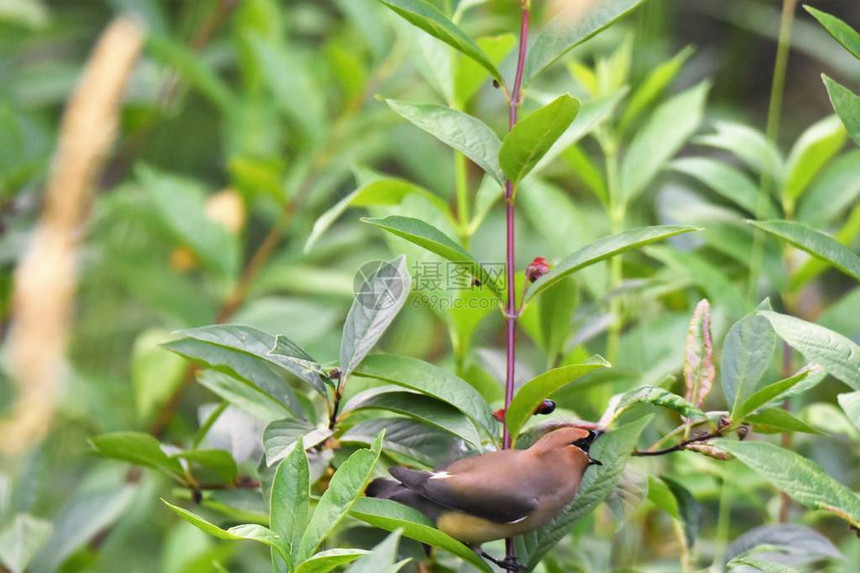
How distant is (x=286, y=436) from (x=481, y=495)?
0.43 ft

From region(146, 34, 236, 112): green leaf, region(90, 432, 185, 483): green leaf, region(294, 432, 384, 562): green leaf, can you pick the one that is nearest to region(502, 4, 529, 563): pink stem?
region(294, 432, 384, 562): green leaf

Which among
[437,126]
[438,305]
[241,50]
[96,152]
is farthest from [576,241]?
[241,50]

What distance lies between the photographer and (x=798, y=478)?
0.61m

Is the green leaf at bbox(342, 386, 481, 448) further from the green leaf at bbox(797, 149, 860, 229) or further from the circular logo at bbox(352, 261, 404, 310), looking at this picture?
the green leaf at bbox(797, 149, 860, 229)

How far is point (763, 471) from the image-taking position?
1.95ft

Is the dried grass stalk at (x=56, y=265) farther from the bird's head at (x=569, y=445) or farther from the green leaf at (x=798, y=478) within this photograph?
the green leaf at (x=798, y=478)

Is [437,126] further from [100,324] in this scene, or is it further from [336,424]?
[100,324]

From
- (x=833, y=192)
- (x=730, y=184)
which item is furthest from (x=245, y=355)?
(x=833, y=192)

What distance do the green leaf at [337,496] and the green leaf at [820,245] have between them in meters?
0.31

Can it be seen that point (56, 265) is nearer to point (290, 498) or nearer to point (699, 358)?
point (290, 498)

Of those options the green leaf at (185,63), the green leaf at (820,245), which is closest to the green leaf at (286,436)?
the green leaf at (820,245)

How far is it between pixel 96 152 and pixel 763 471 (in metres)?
0.60

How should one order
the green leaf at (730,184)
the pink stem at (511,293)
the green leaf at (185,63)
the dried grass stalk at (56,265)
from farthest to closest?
the green leaf at (185,63) < the green leaf at (730,184) < the dried grass stalk at (56,265) < the pink stem at (511,293)

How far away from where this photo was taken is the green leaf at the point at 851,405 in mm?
575
